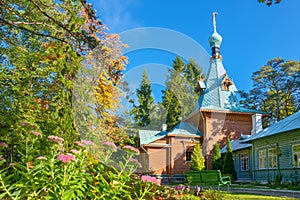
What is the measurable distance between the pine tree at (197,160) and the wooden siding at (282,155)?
2.71 meters

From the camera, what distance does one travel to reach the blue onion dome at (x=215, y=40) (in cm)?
1897

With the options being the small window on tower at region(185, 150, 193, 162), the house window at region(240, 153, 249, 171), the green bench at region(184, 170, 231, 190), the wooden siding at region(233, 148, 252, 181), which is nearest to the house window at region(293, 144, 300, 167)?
the green bench at region(184, 170, 231, 190)

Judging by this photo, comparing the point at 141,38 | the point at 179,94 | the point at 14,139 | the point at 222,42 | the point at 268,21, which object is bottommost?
the point at 14,139

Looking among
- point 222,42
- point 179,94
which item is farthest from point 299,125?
point 222,42

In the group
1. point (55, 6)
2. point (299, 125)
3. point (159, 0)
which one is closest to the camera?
point (55, 6)

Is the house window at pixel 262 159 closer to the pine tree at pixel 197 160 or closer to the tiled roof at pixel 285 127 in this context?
the tiled roof at pixel 285 127

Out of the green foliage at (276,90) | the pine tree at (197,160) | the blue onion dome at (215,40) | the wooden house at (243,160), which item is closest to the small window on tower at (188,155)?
the pine tree at (197,160)

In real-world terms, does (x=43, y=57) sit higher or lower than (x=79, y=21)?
lower

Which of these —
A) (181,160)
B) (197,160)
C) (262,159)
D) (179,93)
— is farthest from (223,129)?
(179,93)

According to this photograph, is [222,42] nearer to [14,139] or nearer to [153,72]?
[153,72]

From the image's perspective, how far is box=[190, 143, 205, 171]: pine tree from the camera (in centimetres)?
1430

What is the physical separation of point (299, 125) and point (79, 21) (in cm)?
877

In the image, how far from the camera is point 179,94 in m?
4.18

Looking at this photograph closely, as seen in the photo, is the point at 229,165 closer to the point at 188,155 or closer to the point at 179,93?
the point at 188,155
